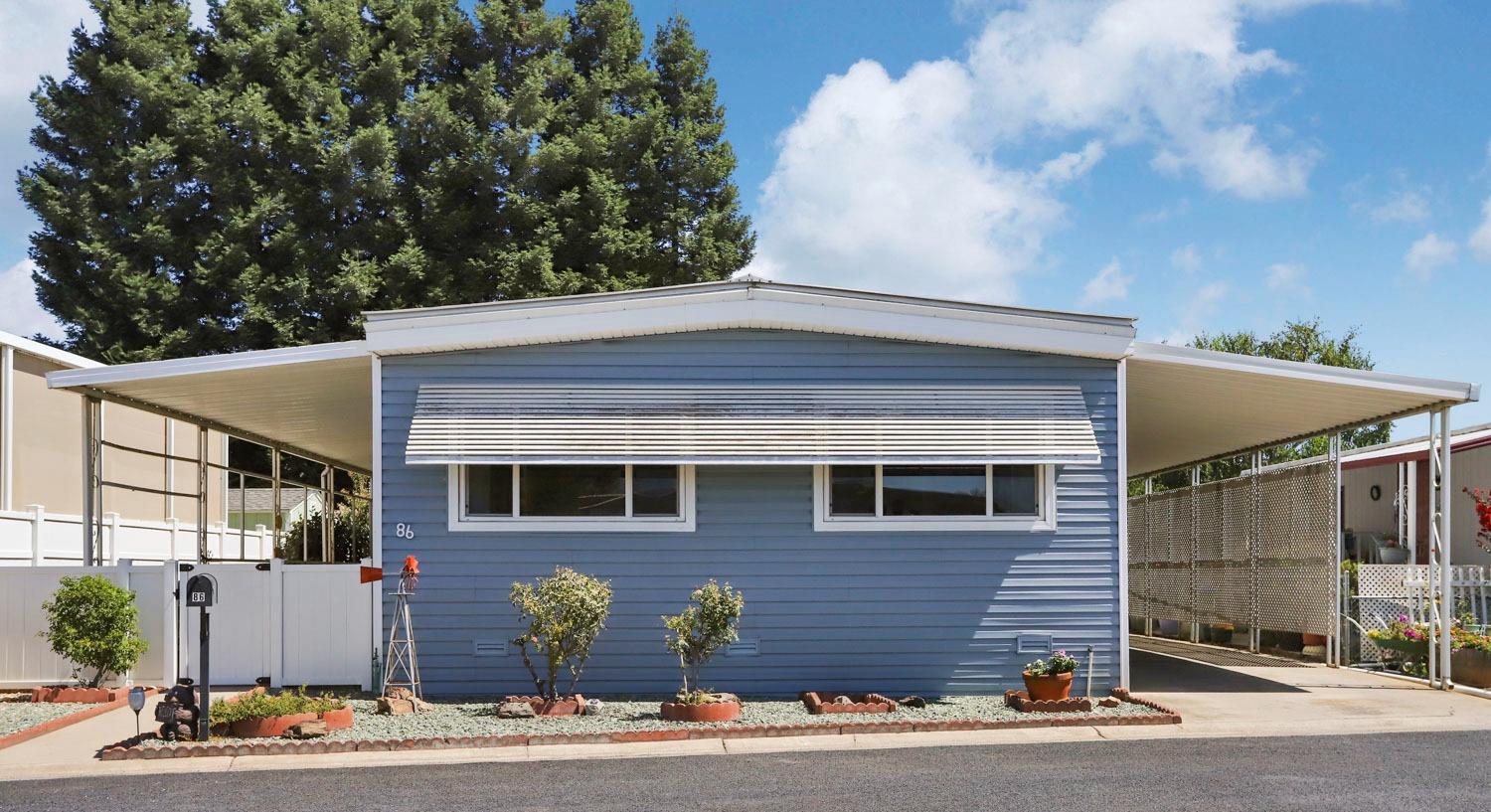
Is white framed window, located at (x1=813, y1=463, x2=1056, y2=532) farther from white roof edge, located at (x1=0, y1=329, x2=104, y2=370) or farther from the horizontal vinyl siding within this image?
white roof edge, located at (x1=0, y1=329, x2=104, y2=370)

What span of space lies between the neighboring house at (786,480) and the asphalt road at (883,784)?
2.28 metres

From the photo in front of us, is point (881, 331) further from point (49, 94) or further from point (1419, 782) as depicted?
point (49, 94)

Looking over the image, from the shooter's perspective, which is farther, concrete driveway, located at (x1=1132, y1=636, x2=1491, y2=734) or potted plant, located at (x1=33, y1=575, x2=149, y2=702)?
Result: potted plant, located at (x1=33, y1=575, x2=149, y2=702)

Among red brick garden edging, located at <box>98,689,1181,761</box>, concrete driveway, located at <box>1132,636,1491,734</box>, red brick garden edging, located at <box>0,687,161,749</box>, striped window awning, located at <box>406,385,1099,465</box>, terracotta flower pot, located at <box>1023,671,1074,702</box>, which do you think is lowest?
concrete driveway, located at <box>1132,636,1491,734</box>

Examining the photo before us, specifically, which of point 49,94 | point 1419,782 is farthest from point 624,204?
point 1419,782

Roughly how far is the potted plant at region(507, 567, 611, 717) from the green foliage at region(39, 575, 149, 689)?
3529mm

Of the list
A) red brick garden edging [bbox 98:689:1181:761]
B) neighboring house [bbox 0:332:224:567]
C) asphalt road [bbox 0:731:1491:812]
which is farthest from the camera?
neighboring house [bbox 0:332:224:567]

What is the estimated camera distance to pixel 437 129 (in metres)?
26.2

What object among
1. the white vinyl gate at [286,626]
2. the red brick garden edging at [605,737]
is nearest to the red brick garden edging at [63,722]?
the white vinyl gate at [286,626]

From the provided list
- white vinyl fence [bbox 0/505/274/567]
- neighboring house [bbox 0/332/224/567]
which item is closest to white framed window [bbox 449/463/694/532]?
white vinyl fence [bbox 0/505/274/567]

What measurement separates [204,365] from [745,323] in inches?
182

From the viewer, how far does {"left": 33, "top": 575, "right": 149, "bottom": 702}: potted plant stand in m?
11.6

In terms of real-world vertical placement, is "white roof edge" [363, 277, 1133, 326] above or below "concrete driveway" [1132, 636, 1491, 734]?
above

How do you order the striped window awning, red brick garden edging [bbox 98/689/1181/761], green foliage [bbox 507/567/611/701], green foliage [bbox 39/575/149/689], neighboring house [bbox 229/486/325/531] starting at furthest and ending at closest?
neighboring house [bbox 229/486/325/531] < green foliage [bbox 39/575/149/689] < the striped window awning < green foliage [bbox 507/567/611/701] < red brick garden edging [bbox 98/689/1181/761]
